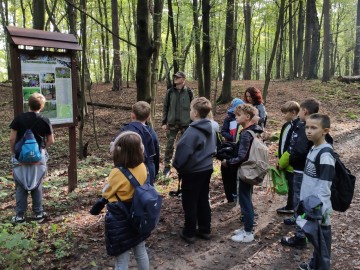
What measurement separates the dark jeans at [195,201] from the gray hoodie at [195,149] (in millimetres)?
109

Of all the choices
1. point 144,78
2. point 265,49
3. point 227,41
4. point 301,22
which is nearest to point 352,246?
point 144,78

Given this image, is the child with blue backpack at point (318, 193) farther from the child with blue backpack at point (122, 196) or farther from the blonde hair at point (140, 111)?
the blonde hair at point (140, 111)

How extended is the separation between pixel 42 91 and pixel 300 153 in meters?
4.21

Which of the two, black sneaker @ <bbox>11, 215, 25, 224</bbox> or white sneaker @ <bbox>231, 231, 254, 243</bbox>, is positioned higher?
black sneaker @ <bbox>11, 215, 25, 224</bbox>

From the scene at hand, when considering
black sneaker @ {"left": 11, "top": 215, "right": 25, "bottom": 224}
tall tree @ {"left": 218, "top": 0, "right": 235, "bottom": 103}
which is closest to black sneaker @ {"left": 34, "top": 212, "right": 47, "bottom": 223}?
black sneaker @ {"left": 11, "top": 215, "right": 25, "bottom": 224}

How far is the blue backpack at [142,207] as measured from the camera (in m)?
2.94

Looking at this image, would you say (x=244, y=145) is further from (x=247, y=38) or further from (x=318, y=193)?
(x=247, y=38)

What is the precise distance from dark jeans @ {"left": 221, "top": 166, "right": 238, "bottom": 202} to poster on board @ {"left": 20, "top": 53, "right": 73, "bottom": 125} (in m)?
2.94

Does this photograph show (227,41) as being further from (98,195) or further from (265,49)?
(265,49)

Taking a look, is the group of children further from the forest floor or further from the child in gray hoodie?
the forest floor

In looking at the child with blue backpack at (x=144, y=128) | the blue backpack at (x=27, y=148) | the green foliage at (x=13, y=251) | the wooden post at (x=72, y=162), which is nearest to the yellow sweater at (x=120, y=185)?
the child with blue backpack at (x=144, y=128)

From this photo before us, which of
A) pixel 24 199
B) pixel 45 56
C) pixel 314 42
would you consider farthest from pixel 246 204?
pixel 314 42

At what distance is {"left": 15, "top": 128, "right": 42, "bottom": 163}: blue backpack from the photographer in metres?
4.74

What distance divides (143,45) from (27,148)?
91.9 inches
